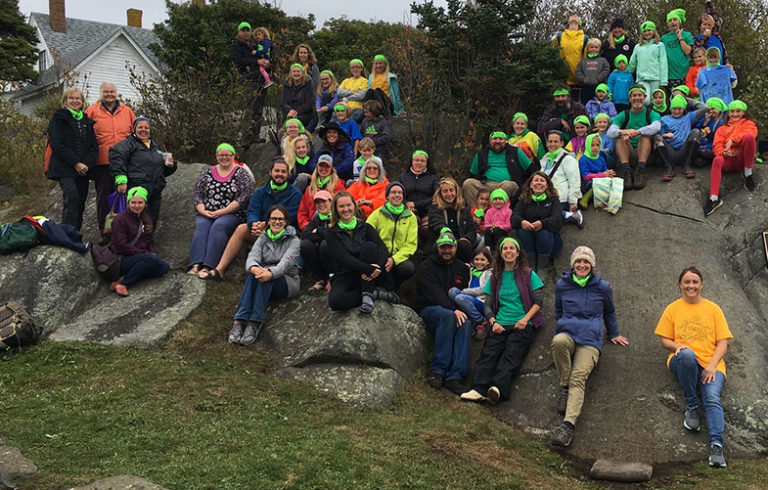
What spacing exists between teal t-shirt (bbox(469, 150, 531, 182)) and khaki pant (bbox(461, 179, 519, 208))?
0.25 metres

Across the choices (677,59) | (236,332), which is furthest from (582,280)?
(677,59)

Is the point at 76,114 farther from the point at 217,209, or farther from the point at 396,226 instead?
the point at 396,226

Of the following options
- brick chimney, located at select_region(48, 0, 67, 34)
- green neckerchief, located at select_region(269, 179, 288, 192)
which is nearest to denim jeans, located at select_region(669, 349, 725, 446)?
green neckerchief, located at select_region(269, 179, 288, 192)

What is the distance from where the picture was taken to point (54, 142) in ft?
31.8

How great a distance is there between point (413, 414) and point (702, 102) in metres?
7.49

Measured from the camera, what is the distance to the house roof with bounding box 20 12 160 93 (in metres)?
37.0

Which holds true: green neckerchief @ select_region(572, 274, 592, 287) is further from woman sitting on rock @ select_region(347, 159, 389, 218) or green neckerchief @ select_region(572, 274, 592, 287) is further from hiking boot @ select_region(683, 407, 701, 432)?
woman sitting on rock @ select_region(347, 159, 389, 218)

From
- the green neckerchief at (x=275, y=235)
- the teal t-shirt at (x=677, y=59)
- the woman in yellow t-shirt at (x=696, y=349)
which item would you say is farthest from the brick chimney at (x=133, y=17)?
the woman in yellow t-shirt at (x=696, y=349)

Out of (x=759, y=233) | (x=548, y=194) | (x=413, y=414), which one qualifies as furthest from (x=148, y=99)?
(x=759, y=233)

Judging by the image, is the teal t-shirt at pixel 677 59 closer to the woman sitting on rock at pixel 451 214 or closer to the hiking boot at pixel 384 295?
the woman sitting on rock at pixel 451 214

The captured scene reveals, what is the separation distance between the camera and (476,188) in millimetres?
10242

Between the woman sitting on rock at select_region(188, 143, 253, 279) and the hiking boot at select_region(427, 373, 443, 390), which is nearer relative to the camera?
the hiking boot at select_region(427, 373, 443, 390)

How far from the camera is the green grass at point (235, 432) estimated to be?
5602 millimetres

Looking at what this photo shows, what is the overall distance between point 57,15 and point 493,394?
138 feet
